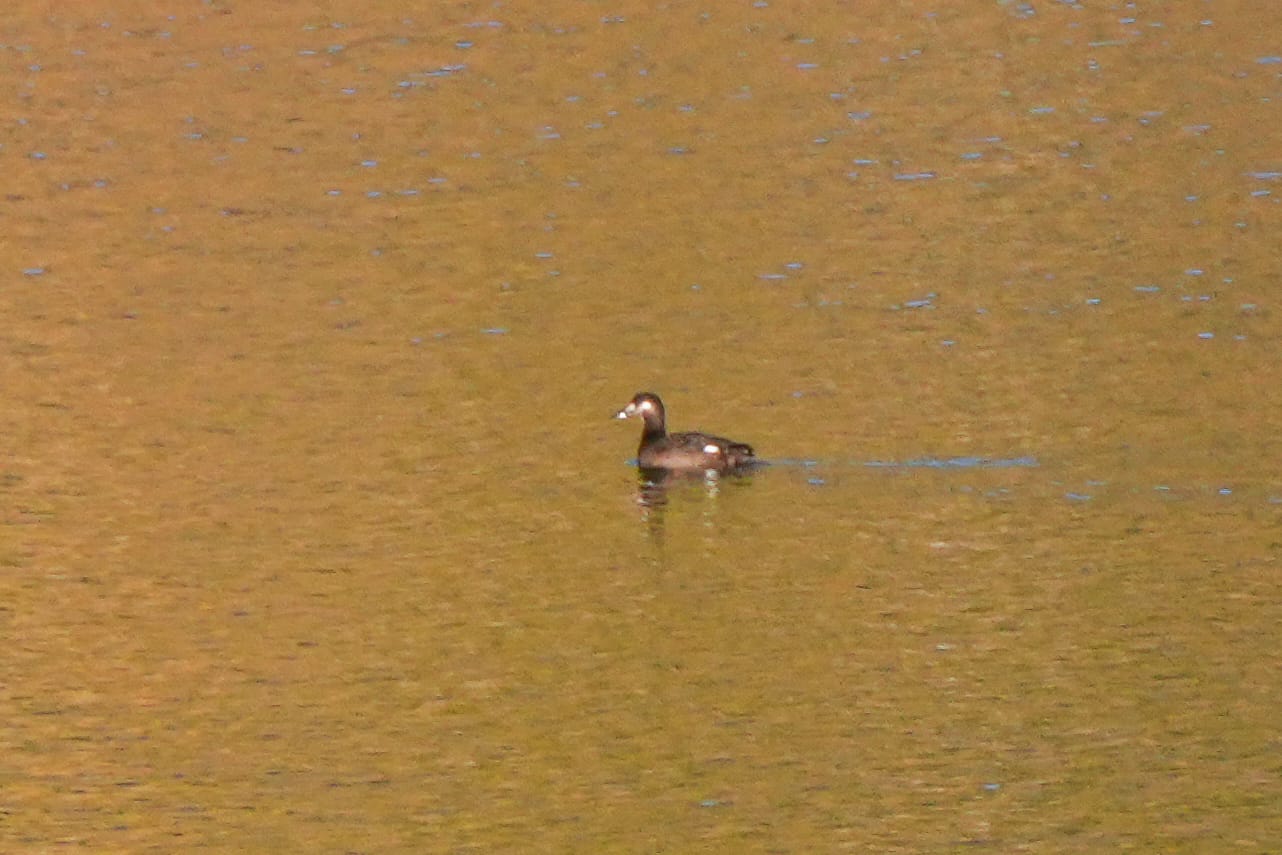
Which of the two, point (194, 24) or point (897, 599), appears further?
point (194, 24)

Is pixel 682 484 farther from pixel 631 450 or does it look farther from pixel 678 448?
pixel 631 450

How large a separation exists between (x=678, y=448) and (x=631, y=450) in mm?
1778

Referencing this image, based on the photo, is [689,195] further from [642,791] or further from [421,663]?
[642,791]

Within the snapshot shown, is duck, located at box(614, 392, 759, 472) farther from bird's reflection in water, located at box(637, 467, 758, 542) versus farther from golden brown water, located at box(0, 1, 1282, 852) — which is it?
golden brown water, located at box(0, 1, 1282, 852)

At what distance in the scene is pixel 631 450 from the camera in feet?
80.0

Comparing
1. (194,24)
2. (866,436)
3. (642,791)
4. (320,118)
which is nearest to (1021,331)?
(866,436)

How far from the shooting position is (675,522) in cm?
2169

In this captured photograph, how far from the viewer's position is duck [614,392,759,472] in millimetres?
22266

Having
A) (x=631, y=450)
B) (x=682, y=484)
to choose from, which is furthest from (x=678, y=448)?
(x=631, y=450)

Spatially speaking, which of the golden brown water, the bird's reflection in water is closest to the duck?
the bird's reflection in water

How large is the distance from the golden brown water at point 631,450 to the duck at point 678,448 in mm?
247

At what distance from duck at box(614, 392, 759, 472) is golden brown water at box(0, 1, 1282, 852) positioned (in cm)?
25

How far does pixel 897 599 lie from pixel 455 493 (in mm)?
4707

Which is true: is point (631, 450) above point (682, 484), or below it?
below
